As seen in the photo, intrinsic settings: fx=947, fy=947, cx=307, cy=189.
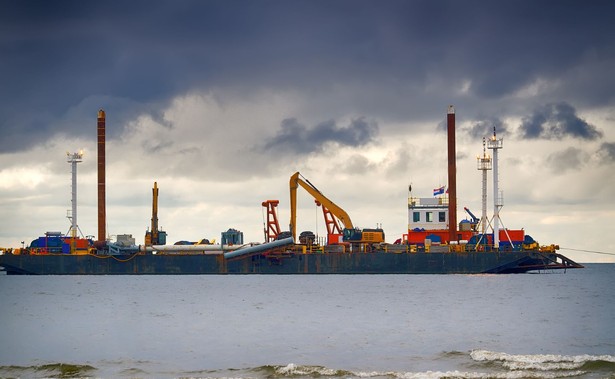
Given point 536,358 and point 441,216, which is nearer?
point 536,358

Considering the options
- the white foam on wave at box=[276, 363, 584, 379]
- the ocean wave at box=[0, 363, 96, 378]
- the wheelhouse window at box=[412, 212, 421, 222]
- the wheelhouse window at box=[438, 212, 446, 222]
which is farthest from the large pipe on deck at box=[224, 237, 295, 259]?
the white foam on wave at box=[276, 363, 584, 379]

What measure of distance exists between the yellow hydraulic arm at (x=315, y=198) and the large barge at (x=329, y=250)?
135mm

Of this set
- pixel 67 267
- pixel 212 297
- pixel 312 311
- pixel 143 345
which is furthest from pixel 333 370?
pixel 67 267

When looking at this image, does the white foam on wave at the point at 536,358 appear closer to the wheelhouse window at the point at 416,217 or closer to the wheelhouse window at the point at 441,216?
the wheelhouse window at the point at 441,216

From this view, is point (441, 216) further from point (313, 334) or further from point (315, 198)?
point (313, 334)

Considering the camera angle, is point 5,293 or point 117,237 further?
point 117,237

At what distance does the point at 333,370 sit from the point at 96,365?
1083cm

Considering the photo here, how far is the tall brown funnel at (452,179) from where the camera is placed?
116688 millimetres

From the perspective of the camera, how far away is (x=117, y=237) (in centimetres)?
12912

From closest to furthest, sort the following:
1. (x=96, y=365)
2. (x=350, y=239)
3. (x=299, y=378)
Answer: (x=299, y=378) < (x=96, y=365) < (x=350, y=239)

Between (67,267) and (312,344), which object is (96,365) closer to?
(312,344)

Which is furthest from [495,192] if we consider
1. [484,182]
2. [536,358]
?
[536,358]

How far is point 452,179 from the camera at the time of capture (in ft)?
388

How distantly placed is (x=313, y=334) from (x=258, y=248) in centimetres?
6430
